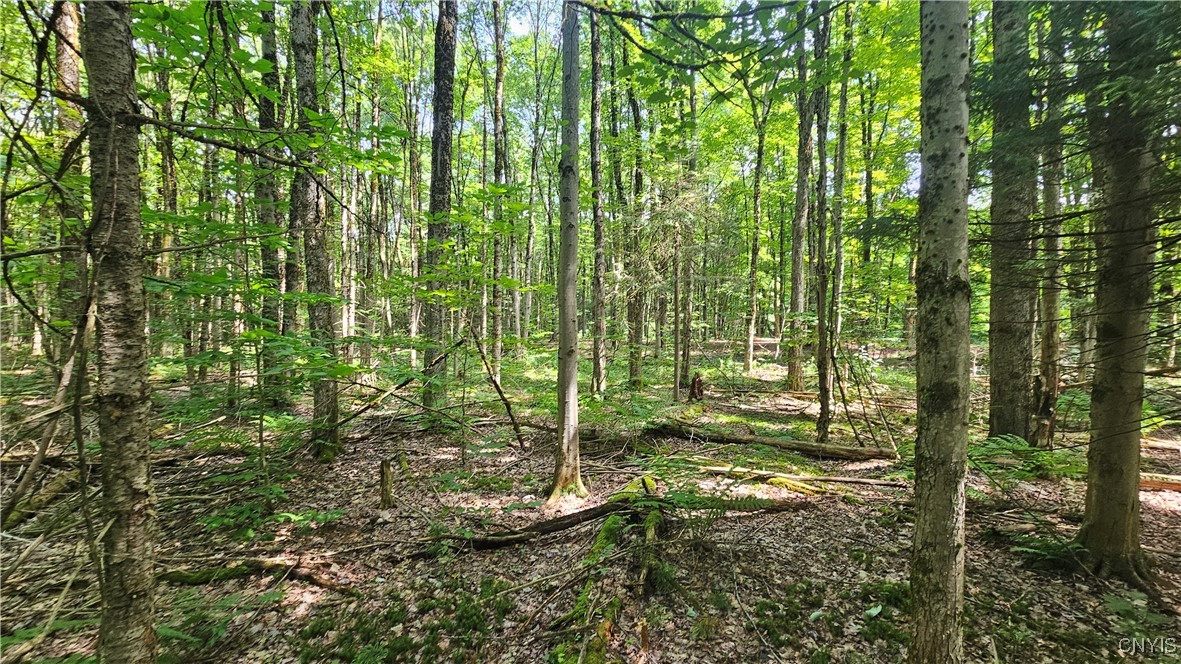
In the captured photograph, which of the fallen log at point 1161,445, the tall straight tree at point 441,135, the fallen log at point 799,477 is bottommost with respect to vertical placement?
the fallen log at point 799,477

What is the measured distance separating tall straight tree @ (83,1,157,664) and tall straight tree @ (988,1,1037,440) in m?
5.43

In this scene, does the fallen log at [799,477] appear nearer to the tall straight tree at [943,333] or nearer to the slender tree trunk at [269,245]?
the tall straight tree at [943,333]

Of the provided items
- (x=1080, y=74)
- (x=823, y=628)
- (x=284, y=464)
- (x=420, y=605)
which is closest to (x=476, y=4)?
(x=284, y=464)

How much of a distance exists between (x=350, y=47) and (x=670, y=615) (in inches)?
490

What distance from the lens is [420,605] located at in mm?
4137

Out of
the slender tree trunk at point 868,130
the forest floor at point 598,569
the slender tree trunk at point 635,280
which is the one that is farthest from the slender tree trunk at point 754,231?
the forest floor at point 598,569

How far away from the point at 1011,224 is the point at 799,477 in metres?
3.96

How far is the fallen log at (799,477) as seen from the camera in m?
6.16

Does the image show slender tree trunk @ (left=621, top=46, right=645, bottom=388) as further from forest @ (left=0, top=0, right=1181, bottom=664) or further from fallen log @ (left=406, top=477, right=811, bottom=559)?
fallen log @ (left=406, top=477, right=811, bottom=559)

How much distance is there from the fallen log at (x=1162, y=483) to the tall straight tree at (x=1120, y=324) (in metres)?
2.73

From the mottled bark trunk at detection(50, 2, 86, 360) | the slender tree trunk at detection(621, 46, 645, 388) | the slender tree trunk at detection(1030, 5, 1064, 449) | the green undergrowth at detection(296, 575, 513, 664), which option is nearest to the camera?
the mottled bark trunk at detection(50, 2, 86, 360)

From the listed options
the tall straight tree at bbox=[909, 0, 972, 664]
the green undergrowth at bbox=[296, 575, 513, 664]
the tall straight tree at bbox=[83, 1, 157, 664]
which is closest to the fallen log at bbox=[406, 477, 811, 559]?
the green undergrowth at bbox=[296, 575, 513, 664]

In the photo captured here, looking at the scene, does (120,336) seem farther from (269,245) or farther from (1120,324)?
(1120,324)

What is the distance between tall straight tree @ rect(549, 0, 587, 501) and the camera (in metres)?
5.56
